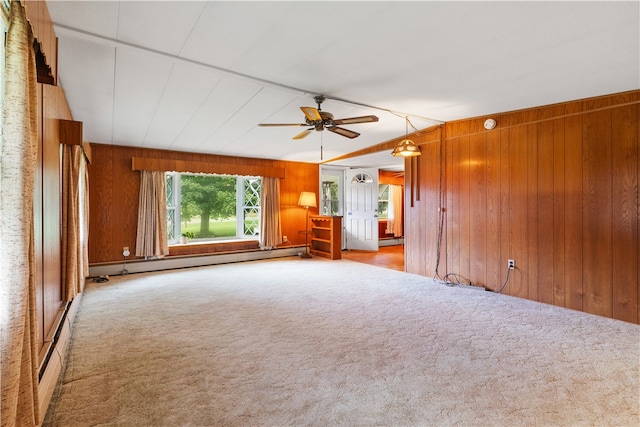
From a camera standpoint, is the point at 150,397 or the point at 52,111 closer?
the point at 150,397

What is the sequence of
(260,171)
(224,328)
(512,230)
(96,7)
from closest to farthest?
1. (96,7)
2. (224,328)
3. (512,230)
4. (260,171)

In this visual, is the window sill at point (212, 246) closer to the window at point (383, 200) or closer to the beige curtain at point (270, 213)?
the beige curtain at point (270, 213)

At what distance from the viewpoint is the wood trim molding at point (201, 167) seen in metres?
5.54

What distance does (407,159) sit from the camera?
5492 mm

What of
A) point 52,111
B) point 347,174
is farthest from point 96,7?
point 347,174

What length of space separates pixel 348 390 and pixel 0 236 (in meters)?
1.95

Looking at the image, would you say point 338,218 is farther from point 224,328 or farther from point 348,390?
point 348,390

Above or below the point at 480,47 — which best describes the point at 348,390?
below

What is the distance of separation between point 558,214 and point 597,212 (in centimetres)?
36

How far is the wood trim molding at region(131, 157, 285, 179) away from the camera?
5543 millimetres

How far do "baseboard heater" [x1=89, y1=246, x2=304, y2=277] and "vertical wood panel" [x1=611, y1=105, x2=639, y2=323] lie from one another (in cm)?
557

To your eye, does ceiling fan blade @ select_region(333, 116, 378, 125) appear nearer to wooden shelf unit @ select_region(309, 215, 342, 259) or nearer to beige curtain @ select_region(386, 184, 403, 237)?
wooden shelf unit @ select_region(309, 215, 342, 259)

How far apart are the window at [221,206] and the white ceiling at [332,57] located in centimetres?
267

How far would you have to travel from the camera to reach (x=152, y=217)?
18.4ft
